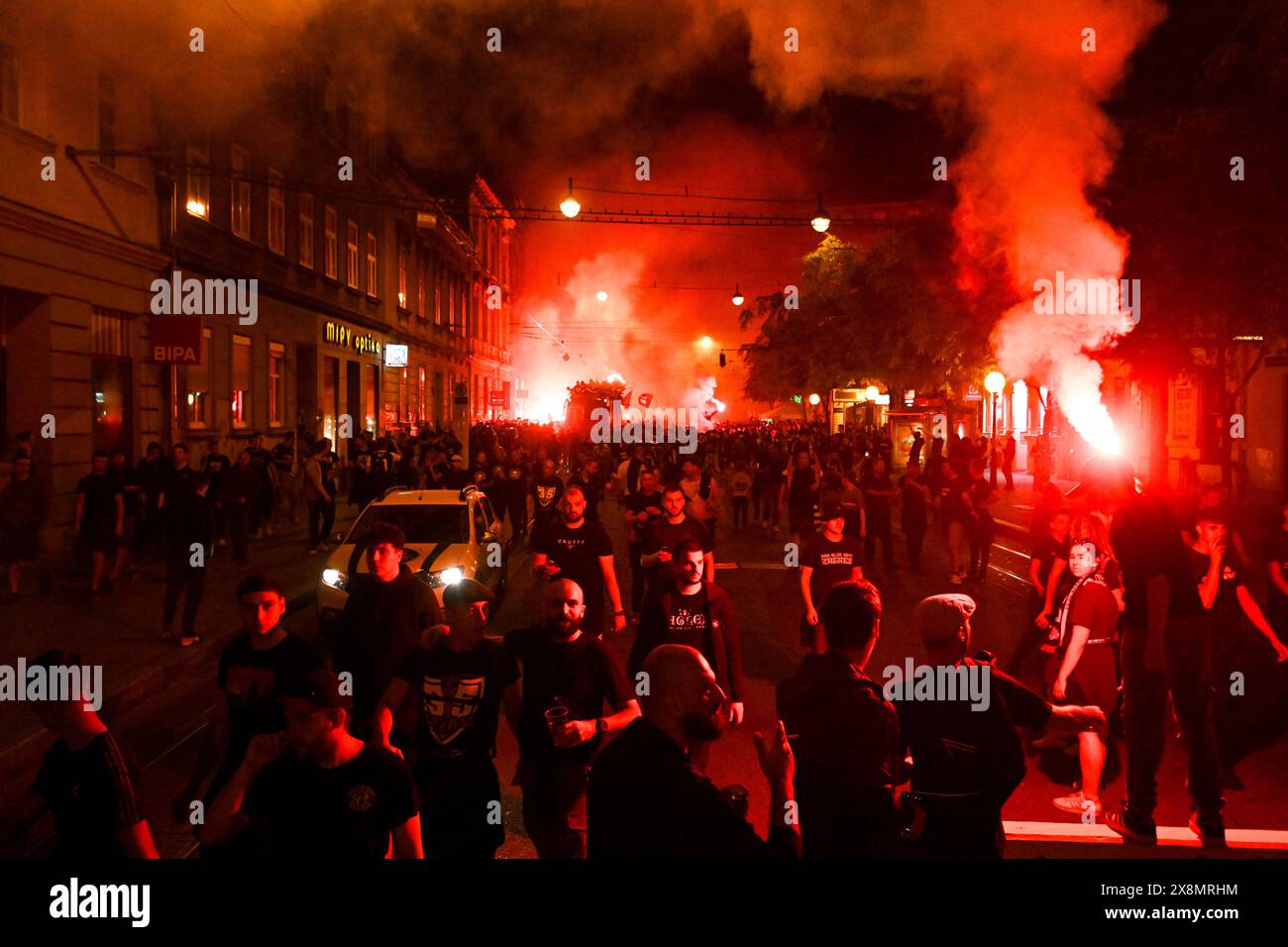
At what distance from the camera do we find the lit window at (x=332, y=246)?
26172 mm

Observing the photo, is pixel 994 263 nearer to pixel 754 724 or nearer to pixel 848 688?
pixel 754 724

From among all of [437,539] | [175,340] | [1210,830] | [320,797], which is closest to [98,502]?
[175,340]

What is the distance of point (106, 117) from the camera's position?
14.6m

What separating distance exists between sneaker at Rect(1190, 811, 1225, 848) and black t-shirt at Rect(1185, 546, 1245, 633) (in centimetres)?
190

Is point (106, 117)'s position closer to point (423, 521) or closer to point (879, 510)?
point (423, 521)

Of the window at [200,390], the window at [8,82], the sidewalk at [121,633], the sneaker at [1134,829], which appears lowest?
the sneaker at [1134,829]

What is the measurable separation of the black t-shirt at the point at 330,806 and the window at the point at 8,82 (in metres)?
12.5

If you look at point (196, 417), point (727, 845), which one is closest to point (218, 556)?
point (196, 417)

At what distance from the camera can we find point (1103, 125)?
14828 mm

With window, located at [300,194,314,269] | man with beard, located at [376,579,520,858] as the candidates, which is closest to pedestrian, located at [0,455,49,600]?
man with beard, located at [376,579,520,858]

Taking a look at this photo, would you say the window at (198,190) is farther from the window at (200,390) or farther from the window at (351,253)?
the window at (351,253)

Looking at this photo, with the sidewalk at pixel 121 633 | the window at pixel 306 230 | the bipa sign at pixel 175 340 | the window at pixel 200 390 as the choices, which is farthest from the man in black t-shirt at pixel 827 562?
the window at pixel 306 230

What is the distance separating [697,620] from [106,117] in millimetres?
13483

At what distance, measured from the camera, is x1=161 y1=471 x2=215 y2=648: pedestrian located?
355 inches
